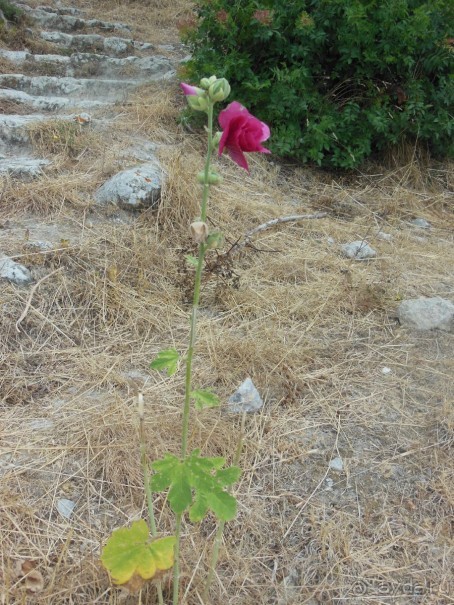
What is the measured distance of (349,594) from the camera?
1523mm

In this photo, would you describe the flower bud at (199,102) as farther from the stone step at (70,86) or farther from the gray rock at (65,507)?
the stone step at (70,86)

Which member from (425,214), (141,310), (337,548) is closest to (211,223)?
(141,310)

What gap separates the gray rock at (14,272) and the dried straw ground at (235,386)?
0.06 metres

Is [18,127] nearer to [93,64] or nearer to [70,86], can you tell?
[70,86]

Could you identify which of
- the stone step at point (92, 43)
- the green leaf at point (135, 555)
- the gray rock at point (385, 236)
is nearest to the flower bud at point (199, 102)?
the green leaf at point (135, 555)

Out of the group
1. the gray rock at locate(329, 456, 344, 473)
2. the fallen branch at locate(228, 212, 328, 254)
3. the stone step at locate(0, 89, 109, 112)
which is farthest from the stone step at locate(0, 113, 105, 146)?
the gray rock at locate(329, 456, 344, 473)

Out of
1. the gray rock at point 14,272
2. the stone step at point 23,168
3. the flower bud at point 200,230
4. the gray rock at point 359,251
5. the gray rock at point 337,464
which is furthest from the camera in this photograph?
the stone step at point 23,168

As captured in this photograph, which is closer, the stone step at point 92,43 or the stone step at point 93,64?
the stone step at point 93,64

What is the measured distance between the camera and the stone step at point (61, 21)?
6.57 meters

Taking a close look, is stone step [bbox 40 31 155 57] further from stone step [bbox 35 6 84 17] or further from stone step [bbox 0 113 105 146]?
stone step [bbox 0 113 105 146]

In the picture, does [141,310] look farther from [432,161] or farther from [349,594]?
[432,161]

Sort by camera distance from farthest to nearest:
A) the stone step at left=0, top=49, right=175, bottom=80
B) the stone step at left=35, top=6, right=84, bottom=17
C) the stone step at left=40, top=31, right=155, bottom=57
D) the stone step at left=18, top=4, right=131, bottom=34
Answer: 1. the stone step at left=35, top=6, right=84, bottom=17
2. the stone step at left=18, top=4, right=131, bottom=34
3. the stone step at left=40, top=31, right=155, bottom=57
4. the stone step at left=0, top=49, right=175, bottom=80

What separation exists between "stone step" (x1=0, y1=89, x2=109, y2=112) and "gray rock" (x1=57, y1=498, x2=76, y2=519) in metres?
3.54

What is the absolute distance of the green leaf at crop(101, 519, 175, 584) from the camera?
1127mm
